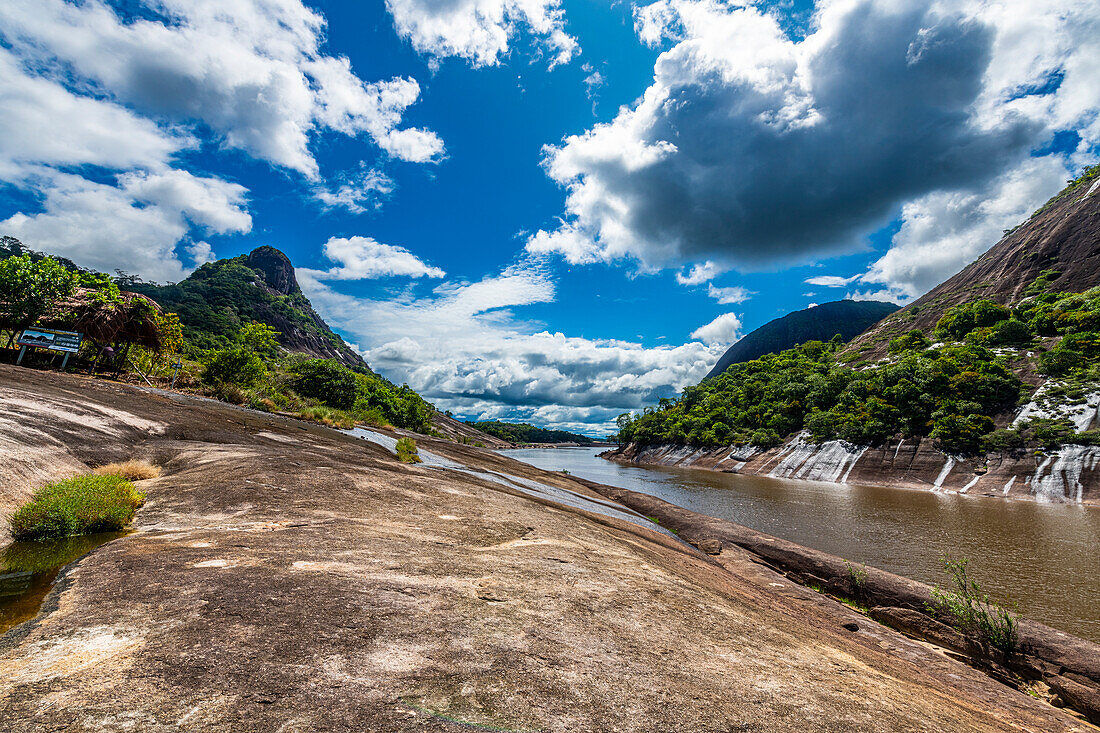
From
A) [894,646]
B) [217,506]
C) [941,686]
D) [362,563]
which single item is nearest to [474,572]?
[362,563]

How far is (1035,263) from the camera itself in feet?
256

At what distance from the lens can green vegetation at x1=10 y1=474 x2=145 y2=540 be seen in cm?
560

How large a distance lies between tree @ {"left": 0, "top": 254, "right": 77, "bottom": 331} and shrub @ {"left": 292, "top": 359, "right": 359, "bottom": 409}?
2568 cm

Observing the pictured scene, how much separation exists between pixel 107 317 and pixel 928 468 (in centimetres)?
6315

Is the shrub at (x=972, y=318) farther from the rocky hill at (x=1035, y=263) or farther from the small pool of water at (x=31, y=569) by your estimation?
the small pool of water at (x=31, y=569)

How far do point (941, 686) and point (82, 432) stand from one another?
1703cm

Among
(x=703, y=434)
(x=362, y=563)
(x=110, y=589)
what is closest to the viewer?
(x=110, y=589)

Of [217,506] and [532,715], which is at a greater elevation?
[532,715]

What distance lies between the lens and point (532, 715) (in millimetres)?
2873

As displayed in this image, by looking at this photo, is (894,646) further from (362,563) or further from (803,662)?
(362,563)

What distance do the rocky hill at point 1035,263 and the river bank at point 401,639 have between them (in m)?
93.8

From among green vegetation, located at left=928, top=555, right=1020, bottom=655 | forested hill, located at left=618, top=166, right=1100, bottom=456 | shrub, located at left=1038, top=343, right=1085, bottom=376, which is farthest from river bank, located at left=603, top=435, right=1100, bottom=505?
green vegetation, located at left=928, top=555, right=1020, bottom=655

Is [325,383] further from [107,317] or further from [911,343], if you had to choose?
[911,343]

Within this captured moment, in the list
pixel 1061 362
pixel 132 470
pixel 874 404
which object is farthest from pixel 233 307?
pixel 1061 362
